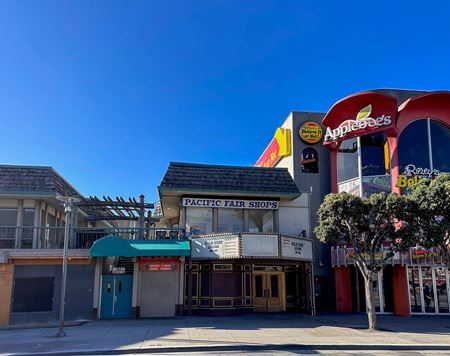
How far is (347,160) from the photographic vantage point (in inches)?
904

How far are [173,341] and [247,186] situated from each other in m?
10.1

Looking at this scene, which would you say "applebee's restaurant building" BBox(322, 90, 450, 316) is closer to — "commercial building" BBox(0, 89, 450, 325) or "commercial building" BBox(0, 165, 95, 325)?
"commercial building" BBox(0, 89, 450, 325)

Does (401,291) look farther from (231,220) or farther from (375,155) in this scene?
(231,220)

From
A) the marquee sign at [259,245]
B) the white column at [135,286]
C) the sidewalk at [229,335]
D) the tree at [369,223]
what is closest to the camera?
the sidewalk at [229,335]

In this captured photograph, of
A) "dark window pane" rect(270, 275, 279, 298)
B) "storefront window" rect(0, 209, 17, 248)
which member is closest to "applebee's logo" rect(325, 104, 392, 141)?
"dark window pane" rect(270, 275, 279, 298)

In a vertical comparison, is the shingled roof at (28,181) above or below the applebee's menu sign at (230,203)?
above

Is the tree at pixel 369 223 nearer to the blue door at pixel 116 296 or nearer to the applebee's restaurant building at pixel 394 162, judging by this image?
the applebee's restaurant building at pixel 394 162

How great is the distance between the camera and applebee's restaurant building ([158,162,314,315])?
787 inches

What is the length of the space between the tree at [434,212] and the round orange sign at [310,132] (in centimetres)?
857

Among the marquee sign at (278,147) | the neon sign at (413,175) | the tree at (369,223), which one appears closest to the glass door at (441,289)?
the neon sign at (413,175)

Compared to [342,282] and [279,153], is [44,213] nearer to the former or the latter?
[279,153]

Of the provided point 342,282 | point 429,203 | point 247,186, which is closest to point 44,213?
point 247,186

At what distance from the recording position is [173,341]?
12.9 metres

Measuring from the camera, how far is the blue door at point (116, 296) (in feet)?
63.3
